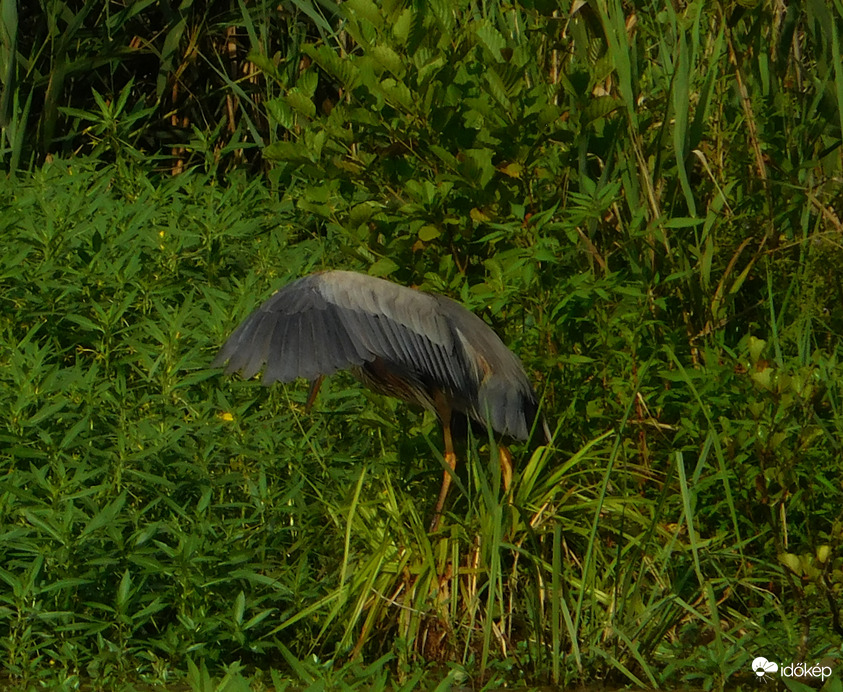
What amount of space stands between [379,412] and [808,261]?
4.51 ft

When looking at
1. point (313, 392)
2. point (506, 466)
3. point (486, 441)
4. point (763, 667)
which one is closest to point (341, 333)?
point (313, 392)

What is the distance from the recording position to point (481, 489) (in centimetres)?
350

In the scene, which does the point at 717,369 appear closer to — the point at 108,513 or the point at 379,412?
the point at 379,412

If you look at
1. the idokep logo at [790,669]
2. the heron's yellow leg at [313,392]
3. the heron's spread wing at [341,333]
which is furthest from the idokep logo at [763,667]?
the heron's yellow leg at [313,392]

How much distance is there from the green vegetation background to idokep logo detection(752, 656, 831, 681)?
5 centimetres

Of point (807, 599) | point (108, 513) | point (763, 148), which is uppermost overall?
point (763, 148)

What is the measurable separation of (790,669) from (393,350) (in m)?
1.27

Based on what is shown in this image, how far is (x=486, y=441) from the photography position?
416 centimetres

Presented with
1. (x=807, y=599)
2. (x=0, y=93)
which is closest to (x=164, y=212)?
(x=0, y=93)

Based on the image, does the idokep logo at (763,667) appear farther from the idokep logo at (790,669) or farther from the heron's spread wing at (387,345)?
the heron's spread wing at (387,345)

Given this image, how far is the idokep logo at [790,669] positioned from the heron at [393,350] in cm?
84

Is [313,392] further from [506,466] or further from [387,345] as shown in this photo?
[506,466]

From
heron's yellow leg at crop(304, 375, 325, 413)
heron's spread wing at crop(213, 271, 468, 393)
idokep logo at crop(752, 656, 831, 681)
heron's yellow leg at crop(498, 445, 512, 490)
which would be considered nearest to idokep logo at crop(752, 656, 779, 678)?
idokep logo at crop(752, 656, 831, 681)

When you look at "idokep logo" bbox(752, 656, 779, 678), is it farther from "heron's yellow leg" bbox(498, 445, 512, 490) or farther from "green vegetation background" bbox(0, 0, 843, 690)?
"heron's yellow leg" bbox(498, 445, 512, 490)
